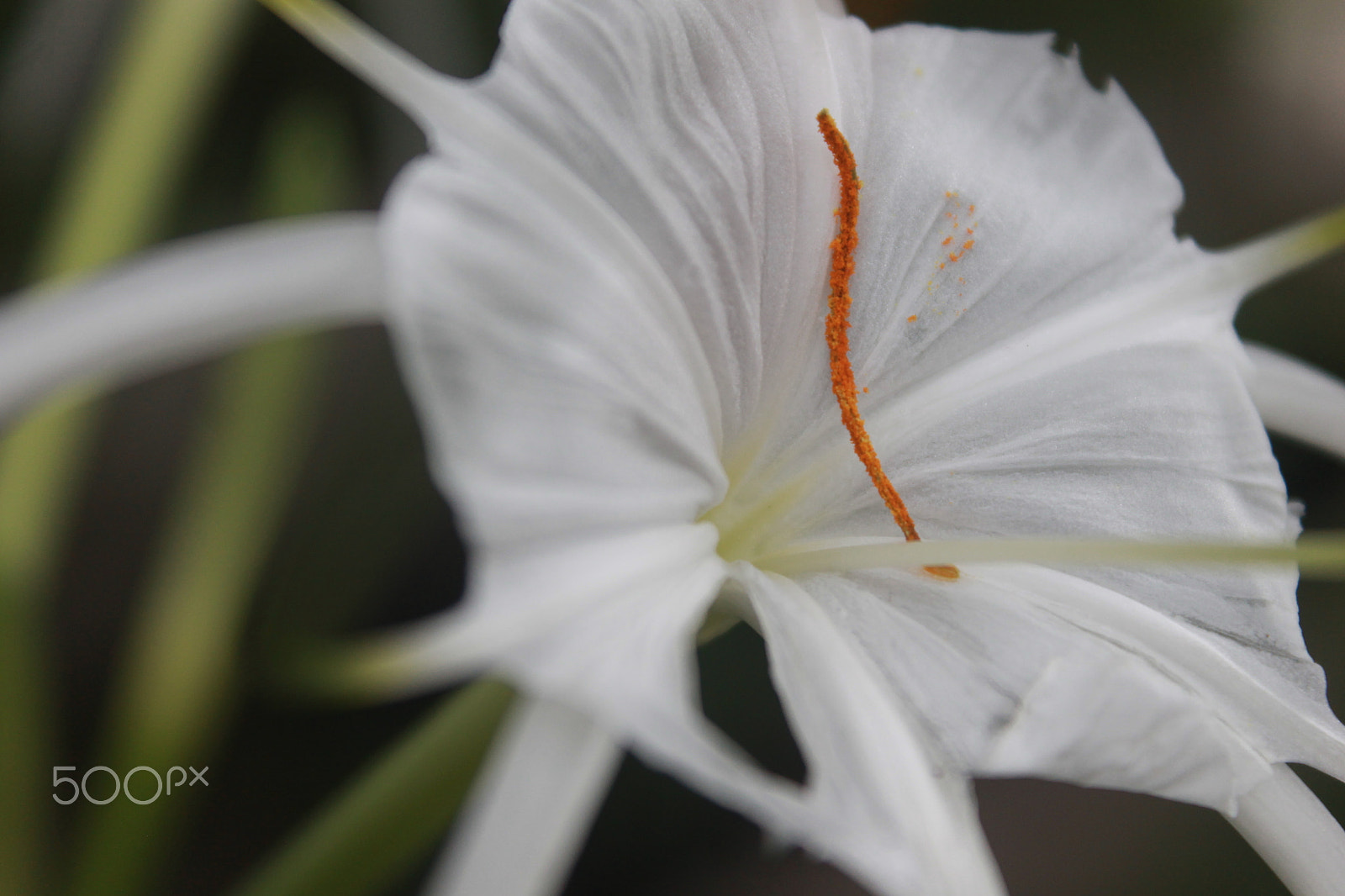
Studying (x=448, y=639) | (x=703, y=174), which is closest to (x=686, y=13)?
(x=703, y=174)

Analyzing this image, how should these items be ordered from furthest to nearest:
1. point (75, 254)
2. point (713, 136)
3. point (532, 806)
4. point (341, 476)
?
point (341, 476)
point (75, 254)
point (713, 136)
point (532, 806)

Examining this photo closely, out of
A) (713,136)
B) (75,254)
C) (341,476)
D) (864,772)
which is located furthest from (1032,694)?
(341,476)

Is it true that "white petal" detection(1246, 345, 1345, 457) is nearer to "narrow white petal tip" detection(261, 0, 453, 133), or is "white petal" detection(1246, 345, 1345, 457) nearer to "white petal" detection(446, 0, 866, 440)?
"white petal" detection(446, 0, 866, 440)

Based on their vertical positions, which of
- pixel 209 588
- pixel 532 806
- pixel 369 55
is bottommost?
pixel 209 588

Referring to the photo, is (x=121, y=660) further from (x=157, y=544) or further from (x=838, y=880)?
(x=838, y=880)

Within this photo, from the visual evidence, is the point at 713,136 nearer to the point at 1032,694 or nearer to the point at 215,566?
the point at 1032,694

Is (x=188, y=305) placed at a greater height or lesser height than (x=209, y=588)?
greater
